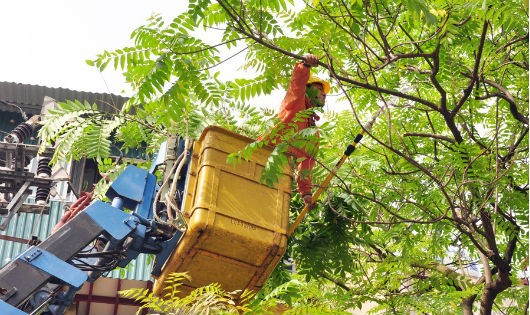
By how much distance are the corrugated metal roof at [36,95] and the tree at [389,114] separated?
8.74 metres

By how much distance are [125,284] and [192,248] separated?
1057 centimetres

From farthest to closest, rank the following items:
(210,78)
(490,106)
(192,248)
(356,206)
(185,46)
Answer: (490,106)
(356,206)
(210,78)
(185,46)
(192,248)

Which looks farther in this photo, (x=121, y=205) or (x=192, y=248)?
(x=121, y=205)

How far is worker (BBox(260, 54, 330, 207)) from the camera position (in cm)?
784

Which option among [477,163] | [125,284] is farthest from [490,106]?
[125,284]

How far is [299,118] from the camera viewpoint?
25.6 ft

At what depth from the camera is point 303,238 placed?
9539 millimetres

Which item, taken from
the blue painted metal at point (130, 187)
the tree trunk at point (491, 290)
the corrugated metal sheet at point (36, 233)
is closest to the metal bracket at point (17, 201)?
the corrugated metal sheet at point (36, 233)

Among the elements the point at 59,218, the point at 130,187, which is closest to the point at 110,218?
the point at 130,187

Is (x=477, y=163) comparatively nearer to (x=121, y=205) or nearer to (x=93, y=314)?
(x=121, y=205)

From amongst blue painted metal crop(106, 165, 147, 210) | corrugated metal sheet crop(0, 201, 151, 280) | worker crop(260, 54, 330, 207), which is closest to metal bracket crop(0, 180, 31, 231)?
corrugated metal sheet crop(0, 201, 151, 280)

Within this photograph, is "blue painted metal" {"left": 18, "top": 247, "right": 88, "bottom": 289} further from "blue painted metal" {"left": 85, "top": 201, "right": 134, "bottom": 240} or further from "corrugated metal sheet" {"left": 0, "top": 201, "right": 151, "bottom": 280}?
"corrugated metal sheet" {"left": 0, "top": 201, "right": 151, "bottom": 280}

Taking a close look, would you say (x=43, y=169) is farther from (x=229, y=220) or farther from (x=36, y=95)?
(x=229, y=220)

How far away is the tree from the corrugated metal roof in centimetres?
874
